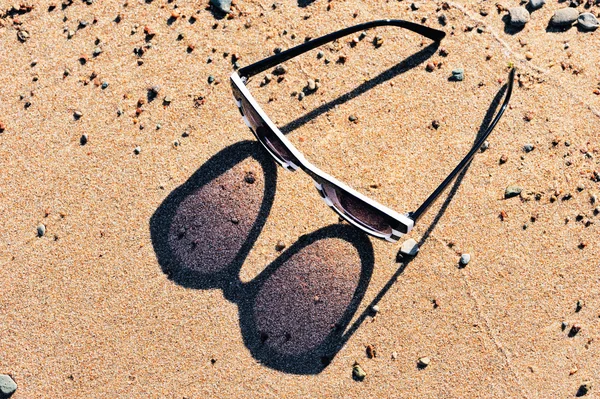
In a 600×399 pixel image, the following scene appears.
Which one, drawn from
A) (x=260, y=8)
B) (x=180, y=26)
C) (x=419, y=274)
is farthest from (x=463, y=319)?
→ (x=180, y=26)

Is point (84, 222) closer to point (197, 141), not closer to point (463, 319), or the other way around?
point (197, 141)

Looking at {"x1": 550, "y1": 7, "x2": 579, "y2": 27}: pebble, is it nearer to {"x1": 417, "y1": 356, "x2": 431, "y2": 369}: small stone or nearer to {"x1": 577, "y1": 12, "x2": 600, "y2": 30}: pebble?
{"x1": 577, "y1": 12, "x2": 600, "y2": 30}: pebble

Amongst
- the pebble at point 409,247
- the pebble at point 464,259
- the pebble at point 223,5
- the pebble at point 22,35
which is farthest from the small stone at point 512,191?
the pebble at point 22,35

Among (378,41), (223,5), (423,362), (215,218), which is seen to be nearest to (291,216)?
(215,218)

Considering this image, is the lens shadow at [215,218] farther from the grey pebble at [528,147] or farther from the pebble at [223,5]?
the grey pebble at [528,147]

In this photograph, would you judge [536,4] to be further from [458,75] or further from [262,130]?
[262,130]

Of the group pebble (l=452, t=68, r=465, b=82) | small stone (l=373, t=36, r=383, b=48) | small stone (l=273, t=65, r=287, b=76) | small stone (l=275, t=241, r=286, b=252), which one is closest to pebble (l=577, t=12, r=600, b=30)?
pebble (l=452, t=68, r=465, b=82)
